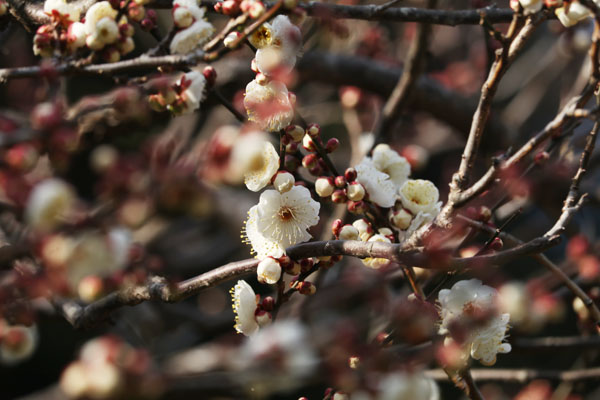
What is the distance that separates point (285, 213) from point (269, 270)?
0.54ft

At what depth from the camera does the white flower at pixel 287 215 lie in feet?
3.55

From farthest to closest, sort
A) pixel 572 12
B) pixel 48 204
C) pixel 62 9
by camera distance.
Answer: pixel 62 9 → pixel 572 12 → pixel 48 204

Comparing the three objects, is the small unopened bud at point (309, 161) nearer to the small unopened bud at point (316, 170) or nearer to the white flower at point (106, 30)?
the small unopened bud at point (316, 170)

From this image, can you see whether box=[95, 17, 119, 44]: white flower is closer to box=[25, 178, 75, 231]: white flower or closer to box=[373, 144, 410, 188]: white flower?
box=[25, 178, 75, 231]: white flower

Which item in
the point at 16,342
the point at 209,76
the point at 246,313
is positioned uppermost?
the point at 209,76

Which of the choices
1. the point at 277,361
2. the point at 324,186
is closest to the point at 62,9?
the point at 324,186

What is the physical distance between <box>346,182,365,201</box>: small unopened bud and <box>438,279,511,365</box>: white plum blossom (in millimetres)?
247

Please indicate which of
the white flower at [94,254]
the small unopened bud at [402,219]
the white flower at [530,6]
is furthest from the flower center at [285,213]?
the white flower at [530,6]

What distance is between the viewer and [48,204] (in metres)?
0.62

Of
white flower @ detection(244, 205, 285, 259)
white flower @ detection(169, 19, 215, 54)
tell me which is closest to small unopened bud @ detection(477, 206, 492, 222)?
white flower @ detection(244, 205, 285, 259)

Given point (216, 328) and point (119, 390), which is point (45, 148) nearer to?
point (119, 390)

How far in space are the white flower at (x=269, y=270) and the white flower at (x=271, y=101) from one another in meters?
0.26

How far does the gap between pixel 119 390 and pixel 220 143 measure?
1.05ft

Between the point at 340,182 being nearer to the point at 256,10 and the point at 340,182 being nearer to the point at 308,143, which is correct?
the point at 308,143
